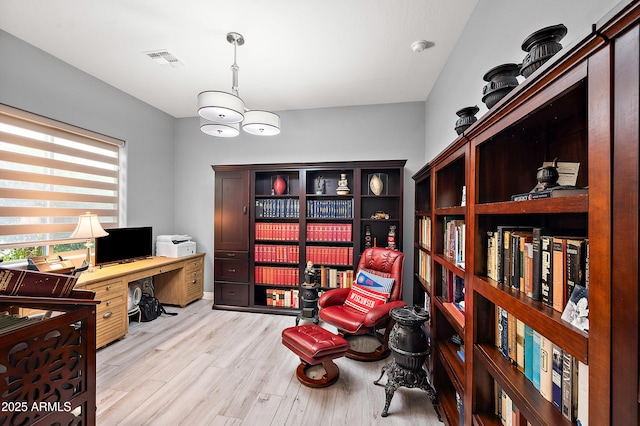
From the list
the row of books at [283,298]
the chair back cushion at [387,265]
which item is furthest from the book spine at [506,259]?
the row of books at [283,298]

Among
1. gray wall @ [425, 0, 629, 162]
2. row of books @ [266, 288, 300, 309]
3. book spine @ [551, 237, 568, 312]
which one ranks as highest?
gray wall @ [425, 0, 629, 162]

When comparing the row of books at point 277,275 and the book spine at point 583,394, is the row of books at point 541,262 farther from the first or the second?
the row of books at point 277,275

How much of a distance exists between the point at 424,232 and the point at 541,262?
182cm

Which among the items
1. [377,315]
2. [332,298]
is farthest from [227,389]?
[377,315]

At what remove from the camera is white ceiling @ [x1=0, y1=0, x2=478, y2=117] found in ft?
6.60

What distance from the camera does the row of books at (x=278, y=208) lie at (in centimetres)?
375

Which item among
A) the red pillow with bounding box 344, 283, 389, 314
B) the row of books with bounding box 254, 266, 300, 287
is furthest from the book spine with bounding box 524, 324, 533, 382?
the row of books with bounding box 254, 266, 300, 287

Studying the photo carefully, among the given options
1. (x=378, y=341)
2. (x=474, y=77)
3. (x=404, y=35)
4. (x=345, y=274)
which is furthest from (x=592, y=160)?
(x=345, y=274)

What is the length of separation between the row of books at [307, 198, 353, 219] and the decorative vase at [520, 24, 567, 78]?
2760mm

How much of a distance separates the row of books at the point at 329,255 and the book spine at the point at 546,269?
2.70 meters

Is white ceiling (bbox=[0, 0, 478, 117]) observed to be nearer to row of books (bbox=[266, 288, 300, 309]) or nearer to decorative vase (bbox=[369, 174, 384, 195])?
decorative vase (bbox=[369, 174, 384, 195])

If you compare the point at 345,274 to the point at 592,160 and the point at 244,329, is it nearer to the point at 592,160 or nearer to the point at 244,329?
the point at 244,329

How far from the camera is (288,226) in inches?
147

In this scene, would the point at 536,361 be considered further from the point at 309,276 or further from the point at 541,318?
the point at 309,276
